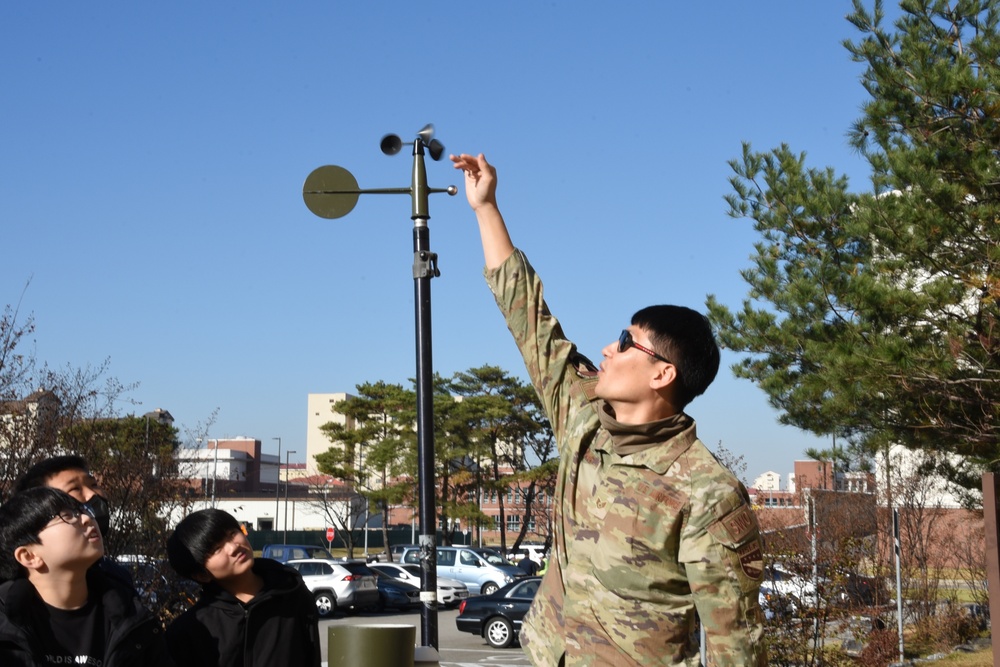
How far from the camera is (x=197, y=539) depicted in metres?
3.84

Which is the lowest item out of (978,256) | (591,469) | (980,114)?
(591,469)

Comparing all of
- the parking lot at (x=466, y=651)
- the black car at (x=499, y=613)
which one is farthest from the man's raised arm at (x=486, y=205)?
the black car at (x=499, y=613)

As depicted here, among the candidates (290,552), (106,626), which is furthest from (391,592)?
(106,626)

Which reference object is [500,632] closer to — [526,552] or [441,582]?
[441,582]

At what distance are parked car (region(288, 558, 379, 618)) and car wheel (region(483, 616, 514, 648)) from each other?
7.74 m

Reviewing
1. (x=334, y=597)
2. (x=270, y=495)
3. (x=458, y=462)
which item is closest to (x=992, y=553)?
(x=334, y=597)

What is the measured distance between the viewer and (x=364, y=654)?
363cm

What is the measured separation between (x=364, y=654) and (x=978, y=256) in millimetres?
7674

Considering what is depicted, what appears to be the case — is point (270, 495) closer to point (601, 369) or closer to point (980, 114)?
point (980, 114)

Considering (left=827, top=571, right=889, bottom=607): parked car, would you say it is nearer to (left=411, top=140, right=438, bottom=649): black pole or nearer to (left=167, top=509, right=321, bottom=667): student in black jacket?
(left=411, top=140, right=438, bottom=649): black pole

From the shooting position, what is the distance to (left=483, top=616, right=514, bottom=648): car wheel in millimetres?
20828

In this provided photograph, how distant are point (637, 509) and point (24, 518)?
6.18ft

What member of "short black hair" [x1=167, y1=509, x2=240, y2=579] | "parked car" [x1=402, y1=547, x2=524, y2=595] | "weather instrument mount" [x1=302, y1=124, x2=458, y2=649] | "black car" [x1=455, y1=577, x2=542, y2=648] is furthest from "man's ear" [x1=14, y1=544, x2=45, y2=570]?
"parked car" [x1=402, y1=547, x2=524, y2=595]

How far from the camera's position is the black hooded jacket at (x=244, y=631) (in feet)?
12.4
